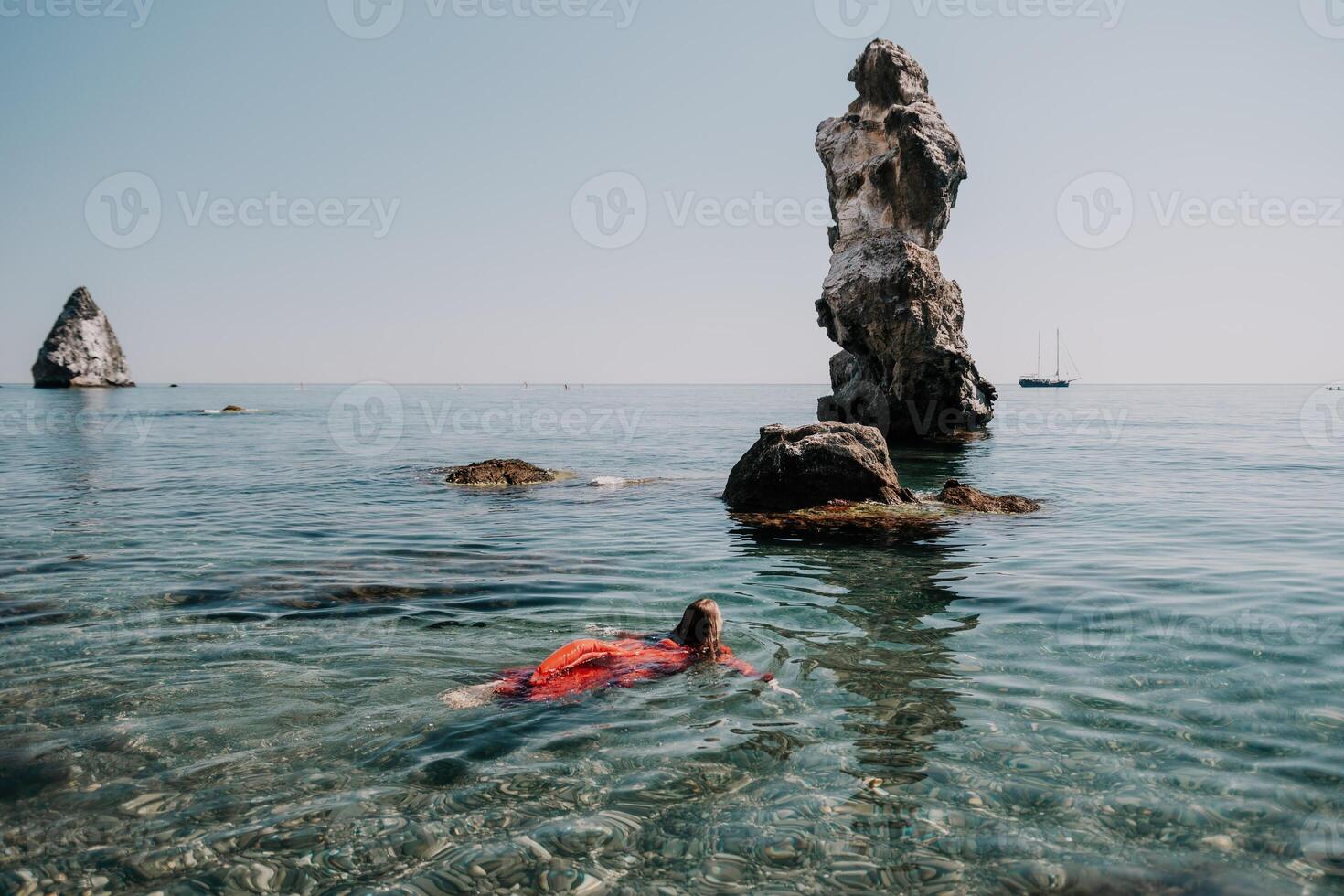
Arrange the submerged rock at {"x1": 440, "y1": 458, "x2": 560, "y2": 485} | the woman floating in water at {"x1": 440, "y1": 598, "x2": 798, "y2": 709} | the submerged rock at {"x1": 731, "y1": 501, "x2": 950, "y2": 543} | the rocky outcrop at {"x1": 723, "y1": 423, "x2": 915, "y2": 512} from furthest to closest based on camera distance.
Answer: the submerged rock at {"x1": 440, "y1": 458, "x2": 560, "y2": 485} → the rocky outcrop at {"x1": 723, "y1": 423, "x2": 915, "y2": 512} → the submerged rock at {"x1": 731, "y1": 501, "x2": 950, "y2": 543} → the woman floating in water at {"x1": 440, "y1": 598, "x2": 798, "y2": 709}

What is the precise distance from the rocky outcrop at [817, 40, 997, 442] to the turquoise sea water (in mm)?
23255

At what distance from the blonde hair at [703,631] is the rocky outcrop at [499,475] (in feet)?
51.2

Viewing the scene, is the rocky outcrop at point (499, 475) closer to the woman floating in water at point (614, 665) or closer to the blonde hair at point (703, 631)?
the woman floating in water at point (614, 665)

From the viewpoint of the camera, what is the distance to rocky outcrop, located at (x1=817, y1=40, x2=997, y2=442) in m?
38.2

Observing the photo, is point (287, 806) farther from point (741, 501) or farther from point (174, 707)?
point (741, 501)

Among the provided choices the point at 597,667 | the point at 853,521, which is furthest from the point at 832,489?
the point at 597,667

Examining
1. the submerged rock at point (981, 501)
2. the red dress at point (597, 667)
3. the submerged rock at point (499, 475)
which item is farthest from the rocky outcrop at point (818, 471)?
the red dress at point (597, 667)

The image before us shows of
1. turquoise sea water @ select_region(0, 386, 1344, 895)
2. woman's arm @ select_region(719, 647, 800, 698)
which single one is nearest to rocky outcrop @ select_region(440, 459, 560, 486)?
turquoise sea water @ select_region(0, 386, 1344, 895)

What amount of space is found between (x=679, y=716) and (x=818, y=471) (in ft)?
37.7

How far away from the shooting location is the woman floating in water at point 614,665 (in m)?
7.08

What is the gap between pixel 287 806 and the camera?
16.8 ft

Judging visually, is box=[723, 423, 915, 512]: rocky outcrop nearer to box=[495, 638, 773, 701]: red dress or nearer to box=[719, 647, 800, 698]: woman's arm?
box=[719, 647, 800, 698]: woman's arm

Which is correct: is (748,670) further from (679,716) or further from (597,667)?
(597,667)

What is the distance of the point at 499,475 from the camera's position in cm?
2331
